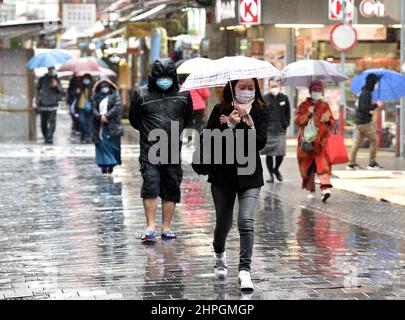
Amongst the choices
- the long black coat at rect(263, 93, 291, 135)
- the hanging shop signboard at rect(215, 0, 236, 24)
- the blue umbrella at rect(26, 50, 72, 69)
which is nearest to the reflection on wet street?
the long black coat at rect(263, 93, 291, 135)

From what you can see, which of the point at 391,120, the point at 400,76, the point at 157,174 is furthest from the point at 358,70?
the point at 157,174

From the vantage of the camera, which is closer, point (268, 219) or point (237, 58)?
point (237, 58)

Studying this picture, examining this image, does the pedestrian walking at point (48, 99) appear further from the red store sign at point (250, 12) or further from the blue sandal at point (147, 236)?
the blue sandal at point (147, 236)

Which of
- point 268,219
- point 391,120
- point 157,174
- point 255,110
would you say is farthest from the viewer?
point 391,120

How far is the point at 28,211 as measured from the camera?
15.2m

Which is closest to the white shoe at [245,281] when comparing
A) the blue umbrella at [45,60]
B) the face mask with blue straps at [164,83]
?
the face mask with blue straps at [164,83]

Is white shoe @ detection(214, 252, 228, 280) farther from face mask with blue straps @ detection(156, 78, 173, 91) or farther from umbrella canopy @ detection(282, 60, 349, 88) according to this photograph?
umbrella canopy @ detection(282, 60, 349, 88)

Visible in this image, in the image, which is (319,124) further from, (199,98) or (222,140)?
(199,98)

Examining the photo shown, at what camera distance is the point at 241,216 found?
944 cm

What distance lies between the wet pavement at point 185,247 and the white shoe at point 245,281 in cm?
9

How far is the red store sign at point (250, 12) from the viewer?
28.8 m

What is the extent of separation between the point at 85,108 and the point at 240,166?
22.4 meters
